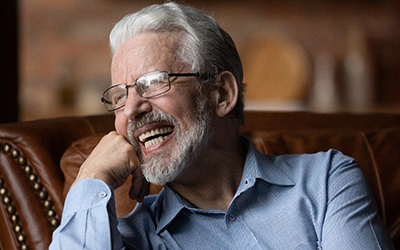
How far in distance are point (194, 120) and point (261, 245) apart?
315 mm

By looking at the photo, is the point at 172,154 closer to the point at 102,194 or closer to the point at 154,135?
the point at 154,135

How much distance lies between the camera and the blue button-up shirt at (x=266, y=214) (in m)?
1.69

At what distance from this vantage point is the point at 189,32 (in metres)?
1.88

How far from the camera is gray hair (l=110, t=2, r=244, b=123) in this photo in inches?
73.7

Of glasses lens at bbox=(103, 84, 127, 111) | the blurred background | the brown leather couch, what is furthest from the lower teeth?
the blurred background

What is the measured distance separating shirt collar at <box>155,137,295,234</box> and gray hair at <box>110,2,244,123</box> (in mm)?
228

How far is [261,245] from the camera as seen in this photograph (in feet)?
5.90

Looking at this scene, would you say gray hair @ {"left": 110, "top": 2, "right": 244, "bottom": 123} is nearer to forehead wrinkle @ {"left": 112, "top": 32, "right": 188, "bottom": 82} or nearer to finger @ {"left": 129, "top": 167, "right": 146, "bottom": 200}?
forehead wrinkle @ {"left": 112, "top": 32, "right": 188, "bottom": 82}

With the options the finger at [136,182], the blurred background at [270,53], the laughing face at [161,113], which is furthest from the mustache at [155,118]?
the blurred background at [270,53]

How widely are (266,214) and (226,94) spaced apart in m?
0.31

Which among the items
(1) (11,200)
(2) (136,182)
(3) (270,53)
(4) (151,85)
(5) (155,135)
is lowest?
(3) (270,53)

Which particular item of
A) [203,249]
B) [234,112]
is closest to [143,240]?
A: [203,249]

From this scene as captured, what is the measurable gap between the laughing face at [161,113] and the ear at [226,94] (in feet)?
0.17

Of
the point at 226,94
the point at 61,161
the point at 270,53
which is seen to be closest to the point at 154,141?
the point at 226,94
